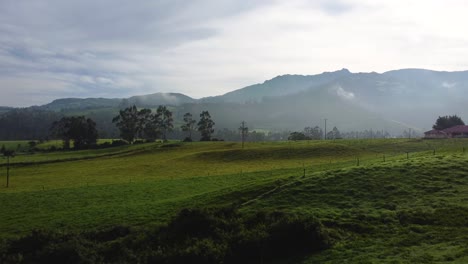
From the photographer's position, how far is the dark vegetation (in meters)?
23.8

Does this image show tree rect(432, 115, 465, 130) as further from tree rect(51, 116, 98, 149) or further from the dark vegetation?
the dark vegetation

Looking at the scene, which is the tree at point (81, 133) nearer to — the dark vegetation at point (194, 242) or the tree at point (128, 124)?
the tree at point (128, 124)

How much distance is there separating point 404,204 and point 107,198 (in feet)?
109

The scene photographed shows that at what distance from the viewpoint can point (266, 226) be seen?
26.4 metres

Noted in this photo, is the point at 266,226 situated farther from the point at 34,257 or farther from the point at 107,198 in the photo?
the point at 107,198

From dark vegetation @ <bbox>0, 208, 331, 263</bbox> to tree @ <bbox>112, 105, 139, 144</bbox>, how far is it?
164 metres

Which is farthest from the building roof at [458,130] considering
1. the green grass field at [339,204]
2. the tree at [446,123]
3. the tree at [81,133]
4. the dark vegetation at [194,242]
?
the dark vegetation at [194,242]

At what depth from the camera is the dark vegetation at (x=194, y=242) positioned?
936 inches

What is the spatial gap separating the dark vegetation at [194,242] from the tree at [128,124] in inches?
6459

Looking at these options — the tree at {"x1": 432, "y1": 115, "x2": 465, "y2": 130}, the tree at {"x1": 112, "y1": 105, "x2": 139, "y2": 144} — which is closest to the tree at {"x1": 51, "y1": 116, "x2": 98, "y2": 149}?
the tree at {"x1": 112, "y1": 105, "x2": 139, "y2": 144}

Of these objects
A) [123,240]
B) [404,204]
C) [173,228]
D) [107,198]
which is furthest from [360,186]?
[107,198]

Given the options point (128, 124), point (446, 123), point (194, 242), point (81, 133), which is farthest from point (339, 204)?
point (128, 124)

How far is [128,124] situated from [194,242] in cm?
17439

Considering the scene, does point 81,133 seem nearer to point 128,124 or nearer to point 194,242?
point 128,124
